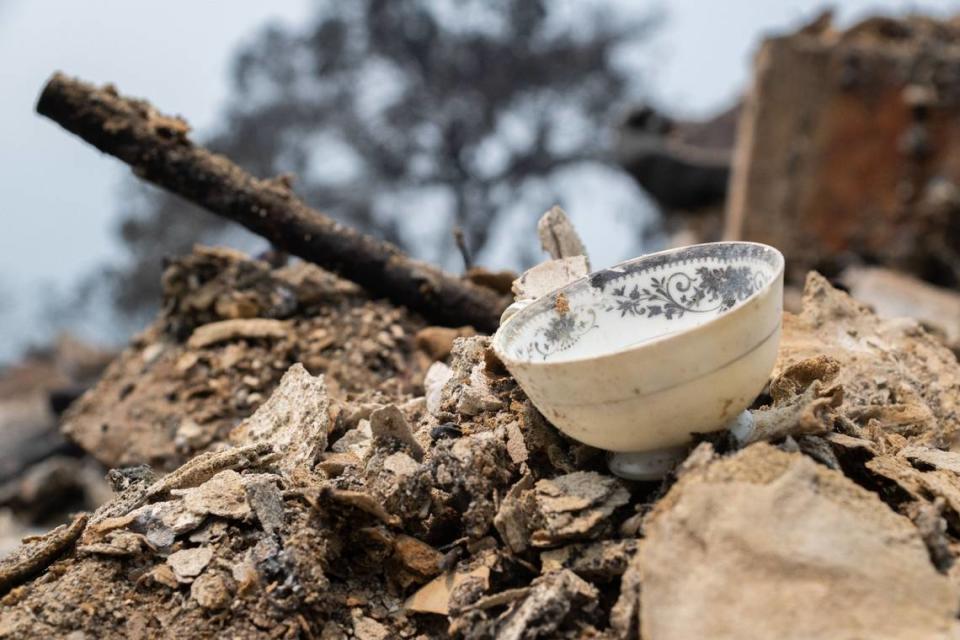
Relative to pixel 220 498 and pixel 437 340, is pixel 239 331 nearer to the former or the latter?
pixel 437 340

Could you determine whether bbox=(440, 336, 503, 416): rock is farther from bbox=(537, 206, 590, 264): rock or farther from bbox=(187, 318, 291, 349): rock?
bbox=(187, 318, 291, 349): rock

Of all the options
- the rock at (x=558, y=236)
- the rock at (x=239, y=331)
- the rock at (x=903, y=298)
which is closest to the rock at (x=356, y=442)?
the rock at (x=558, y=236)

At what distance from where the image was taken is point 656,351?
1401mm

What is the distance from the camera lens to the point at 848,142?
6500mm

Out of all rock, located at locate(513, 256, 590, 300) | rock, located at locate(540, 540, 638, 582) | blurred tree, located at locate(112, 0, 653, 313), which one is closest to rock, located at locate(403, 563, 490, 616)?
rock, located at locate(540, 540, 638, 582)

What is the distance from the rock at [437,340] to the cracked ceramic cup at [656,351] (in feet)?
3.50

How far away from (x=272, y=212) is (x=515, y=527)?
1894 millimetres

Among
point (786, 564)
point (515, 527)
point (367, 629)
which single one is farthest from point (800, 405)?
point (367, 629)

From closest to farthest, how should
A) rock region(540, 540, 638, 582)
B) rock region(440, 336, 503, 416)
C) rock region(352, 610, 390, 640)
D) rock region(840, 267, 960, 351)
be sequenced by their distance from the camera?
1. rock region(540, 540, 638, 582)
2. rock region(352, 610, 390, 640)
3. rock region(440, 336, 503, 416)
4. rock region(840, 267, 960, 351)

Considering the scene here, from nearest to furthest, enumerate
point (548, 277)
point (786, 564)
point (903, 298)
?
point (786, 564)
point (548, 277)
point (903, 298)

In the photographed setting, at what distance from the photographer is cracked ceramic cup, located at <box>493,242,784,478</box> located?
142cm

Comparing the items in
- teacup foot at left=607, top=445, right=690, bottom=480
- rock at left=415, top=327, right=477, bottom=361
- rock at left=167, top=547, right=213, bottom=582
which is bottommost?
rock at left=415, top=327, right=477, bottom=361

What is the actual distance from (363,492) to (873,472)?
863 mm

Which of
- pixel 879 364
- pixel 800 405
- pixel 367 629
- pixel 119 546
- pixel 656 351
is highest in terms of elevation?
pixel 656 351
